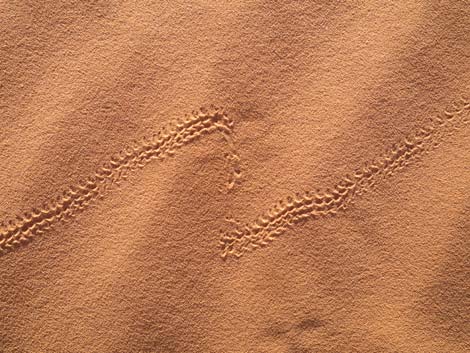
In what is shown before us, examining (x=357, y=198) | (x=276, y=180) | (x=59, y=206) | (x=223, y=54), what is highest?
(x=223, y=54)

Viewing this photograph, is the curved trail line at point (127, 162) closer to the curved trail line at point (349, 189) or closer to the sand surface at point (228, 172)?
the sand surface at point (228, 172)

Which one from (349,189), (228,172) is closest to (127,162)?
(228,172)

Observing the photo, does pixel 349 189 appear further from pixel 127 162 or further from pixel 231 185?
pixel 127 162

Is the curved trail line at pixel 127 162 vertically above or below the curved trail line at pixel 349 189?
above

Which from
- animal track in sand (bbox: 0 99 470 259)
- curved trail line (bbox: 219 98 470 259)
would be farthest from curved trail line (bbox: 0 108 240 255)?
curved trail line (bbox: 219 98 470 259)

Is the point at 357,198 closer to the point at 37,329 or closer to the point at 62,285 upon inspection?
the point at 62,285

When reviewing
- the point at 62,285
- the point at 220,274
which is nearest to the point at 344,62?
the point at 220,274

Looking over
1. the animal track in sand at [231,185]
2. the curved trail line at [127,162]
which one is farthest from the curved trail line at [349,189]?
the curved trail line at [127,162]
